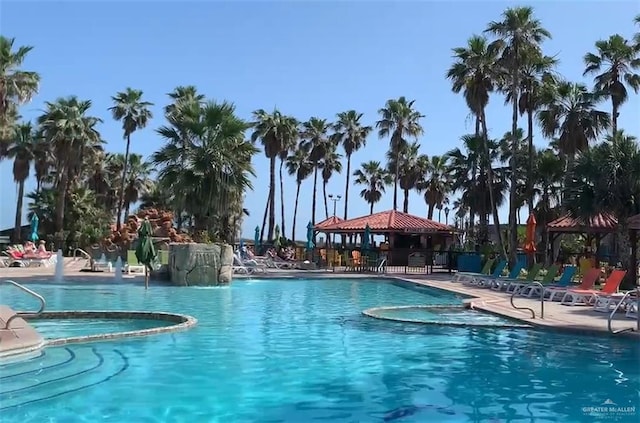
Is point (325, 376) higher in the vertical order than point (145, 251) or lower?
lower

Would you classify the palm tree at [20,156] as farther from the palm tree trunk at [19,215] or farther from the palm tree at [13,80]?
the palm tree at [13,80]

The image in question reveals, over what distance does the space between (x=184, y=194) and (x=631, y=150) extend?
52.7 feet

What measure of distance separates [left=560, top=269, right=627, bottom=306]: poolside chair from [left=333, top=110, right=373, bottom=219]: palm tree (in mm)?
37939

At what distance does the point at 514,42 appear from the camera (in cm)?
2889

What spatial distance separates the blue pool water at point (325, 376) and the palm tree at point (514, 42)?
62.6 ft

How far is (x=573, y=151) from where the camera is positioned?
30312mm

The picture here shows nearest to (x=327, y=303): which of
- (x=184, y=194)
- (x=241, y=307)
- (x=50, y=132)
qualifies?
(x=241, y=307)

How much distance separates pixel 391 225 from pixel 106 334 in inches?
930

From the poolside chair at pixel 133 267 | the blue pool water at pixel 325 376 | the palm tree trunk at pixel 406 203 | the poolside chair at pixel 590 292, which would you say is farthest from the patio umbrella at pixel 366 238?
the palm tree trunk at pixel 406 203

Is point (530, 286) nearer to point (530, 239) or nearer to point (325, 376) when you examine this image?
point (530, 239)

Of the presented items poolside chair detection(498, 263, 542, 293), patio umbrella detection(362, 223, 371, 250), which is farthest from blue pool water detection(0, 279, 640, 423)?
patio umbrella detection(362, 223, 371, 250)

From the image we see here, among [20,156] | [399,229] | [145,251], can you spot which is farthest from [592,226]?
[20,156]

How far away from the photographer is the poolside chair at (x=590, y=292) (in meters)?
14.3

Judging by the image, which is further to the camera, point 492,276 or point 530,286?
point 492,276
